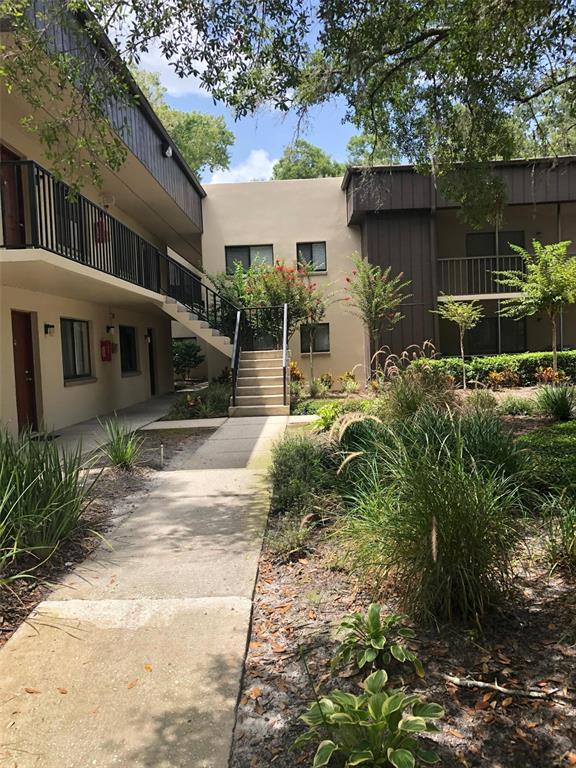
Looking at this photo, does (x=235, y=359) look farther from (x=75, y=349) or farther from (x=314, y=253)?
(x=314, y=253)

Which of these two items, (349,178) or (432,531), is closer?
(432,531)

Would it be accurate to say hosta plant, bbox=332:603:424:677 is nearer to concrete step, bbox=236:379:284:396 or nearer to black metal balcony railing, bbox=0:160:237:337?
black metal balcony railing, bbox=0:160:237:337

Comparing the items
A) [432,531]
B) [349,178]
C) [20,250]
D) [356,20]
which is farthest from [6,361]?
[349,178]

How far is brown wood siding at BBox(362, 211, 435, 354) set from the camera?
17188 mm

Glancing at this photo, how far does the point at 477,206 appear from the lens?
29.7 feet

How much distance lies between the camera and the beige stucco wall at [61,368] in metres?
9.58

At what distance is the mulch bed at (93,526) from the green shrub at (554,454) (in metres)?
3.74

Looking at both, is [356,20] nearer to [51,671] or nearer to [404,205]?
[51,671]

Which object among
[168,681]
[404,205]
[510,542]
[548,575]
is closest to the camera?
[168,681]

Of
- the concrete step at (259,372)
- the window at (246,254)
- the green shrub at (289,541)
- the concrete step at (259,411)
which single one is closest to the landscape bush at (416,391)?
the green shrub at (289,541)

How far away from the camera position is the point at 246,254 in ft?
63.0

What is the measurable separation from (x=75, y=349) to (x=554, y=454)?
34.7 feet

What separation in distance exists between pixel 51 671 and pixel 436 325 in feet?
52.1

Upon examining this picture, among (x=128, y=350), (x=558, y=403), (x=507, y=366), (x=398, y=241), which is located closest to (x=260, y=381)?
A: (x=128, y=350)
